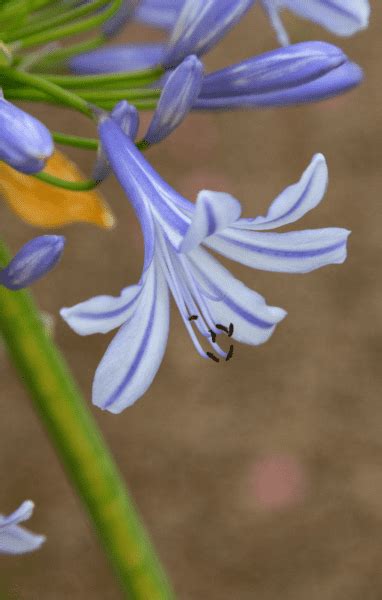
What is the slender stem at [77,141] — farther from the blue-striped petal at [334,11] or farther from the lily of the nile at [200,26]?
the blue-striped petal at [334,11]

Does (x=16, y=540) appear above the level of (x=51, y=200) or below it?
below

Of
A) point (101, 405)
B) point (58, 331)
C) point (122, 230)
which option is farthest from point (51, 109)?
point (101, 405)

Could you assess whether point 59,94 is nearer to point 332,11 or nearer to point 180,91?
point 180,91

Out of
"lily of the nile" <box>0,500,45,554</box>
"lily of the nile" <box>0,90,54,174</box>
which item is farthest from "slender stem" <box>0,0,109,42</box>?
"lily of the nile" <box>0,500,45,554</box>

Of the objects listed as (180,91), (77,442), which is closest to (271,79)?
(180,91)

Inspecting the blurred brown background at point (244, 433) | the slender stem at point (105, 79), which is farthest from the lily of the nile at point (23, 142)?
the blurred brown background at point (244, 433)

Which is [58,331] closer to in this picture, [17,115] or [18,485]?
[18,485]
